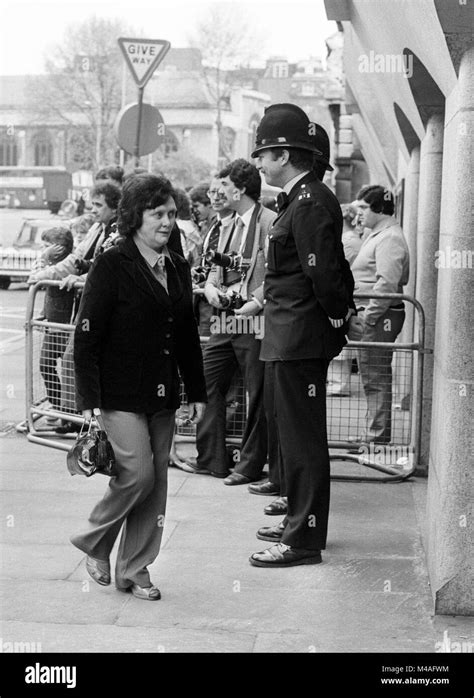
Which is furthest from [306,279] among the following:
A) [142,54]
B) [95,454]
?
[142,54]

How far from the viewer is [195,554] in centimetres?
589

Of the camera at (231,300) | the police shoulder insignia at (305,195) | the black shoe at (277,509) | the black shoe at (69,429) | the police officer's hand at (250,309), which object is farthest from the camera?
the black shoe at (69,429)

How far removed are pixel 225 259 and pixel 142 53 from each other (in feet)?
16.1

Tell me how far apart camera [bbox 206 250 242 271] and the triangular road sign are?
468 centimetres

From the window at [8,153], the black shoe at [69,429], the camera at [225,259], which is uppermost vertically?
the window at [8,153]

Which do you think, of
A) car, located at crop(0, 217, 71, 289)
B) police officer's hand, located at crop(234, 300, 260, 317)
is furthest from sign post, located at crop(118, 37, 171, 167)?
car, located at crop(0, 217, 71, 289)

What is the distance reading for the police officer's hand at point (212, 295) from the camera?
737 cm

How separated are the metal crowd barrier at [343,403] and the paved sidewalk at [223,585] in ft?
2.30

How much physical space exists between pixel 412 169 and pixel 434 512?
5415 mm

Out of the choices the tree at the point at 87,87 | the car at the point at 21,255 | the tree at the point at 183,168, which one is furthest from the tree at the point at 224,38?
the car at the point at 21,255

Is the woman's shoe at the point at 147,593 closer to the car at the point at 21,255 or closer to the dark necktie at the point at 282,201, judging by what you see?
the dark necktie at the point at 282,201

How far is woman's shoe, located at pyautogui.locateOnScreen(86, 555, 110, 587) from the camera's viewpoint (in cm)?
528

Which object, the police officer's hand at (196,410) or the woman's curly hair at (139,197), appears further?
the police officer's hand at (196,410)
